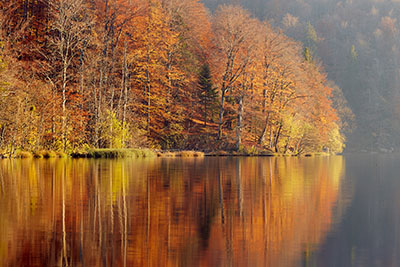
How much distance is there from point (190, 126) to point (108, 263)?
5077cm

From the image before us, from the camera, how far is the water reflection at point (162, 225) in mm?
6422

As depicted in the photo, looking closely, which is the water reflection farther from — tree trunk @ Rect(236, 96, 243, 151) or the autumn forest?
tree trunk @ Rect(236, 96, 243, 151)

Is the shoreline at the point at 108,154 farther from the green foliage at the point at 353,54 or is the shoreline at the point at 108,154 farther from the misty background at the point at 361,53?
the green foliage at the point at 353,54

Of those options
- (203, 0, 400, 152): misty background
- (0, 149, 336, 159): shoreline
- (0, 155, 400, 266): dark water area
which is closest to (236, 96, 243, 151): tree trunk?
(0, 149, 336, 159): shoreline

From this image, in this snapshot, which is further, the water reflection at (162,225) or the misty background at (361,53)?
the misty background at (361,53)

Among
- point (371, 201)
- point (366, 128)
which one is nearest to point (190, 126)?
point (371, 201)

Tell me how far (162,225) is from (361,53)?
118 m

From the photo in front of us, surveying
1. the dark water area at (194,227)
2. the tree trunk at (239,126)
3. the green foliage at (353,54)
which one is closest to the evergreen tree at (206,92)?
the tree trunk at (239,126)

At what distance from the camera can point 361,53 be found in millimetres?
119812

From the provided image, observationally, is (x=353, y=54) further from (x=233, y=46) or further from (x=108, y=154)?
(x=108, y=154)

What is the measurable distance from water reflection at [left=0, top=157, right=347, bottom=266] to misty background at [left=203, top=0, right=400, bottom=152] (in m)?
94.3

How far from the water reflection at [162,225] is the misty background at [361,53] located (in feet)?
309

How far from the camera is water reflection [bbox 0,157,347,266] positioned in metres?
6.42

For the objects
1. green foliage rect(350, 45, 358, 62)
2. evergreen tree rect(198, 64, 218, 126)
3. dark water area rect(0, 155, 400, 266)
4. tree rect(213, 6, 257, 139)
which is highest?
green foliage rect(350, 45, 358, 62)
